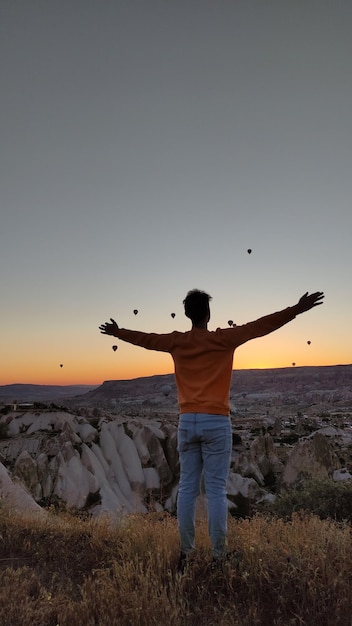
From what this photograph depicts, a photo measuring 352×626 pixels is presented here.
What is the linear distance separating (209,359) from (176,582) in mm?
1535

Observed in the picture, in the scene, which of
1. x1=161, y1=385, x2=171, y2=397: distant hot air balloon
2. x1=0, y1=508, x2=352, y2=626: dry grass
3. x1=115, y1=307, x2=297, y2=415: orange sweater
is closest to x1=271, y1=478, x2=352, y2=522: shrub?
x1=0, y1=508, x2=352, y2=626: dry grass

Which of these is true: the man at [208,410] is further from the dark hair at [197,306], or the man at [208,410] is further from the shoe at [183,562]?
the dark hair at [197,306]

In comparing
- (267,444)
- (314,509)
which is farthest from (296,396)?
(314,509)

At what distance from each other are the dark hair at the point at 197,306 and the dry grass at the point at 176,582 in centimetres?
179

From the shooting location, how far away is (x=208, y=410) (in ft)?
12.1

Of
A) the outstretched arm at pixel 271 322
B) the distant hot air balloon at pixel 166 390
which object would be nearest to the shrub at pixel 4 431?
the outstretched arm at pixel 271 322

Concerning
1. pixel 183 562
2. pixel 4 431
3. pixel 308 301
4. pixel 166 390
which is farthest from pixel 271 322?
pixel 166 390

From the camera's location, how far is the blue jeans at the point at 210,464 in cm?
364

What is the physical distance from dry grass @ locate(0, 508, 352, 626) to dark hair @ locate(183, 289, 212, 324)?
179 cm

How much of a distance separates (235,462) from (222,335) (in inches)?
1036

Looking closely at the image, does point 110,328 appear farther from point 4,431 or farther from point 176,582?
point 4,431

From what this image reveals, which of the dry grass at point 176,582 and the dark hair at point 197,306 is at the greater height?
the dark hair at point 197,306

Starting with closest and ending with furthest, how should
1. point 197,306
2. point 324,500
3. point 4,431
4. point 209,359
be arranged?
1. point 209,359
2. point 197,306
3. point 324,500
4. point 4,431

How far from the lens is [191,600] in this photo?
3145 millimetres
